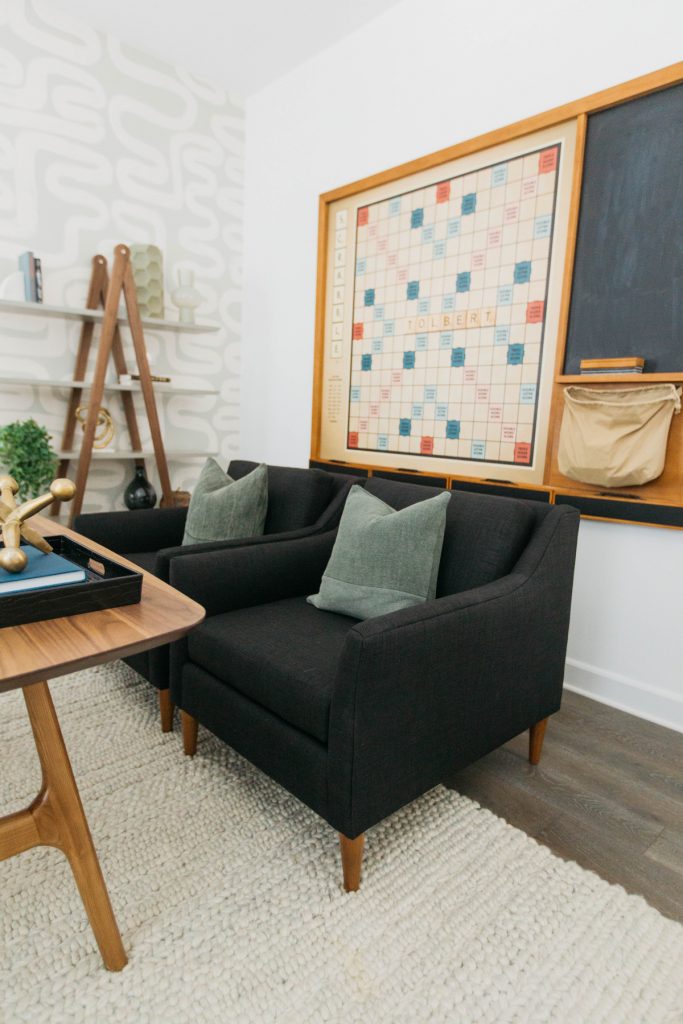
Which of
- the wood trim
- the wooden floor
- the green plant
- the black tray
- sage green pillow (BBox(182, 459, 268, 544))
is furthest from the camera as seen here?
the green plant

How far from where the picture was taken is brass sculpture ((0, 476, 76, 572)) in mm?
968

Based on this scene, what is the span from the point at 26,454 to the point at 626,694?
2633 mm

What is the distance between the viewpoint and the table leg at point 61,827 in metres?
1.05

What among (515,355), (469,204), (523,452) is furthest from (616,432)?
(469,204)

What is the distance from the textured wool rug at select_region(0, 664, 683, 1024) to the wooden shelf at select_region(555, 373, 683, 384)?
139cm

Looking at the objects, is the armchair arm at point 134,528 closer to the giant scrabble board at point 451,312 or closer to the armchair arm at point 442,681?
the giant scrabble board at point 451,312

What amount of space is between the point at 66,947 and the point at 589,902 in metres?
1.04

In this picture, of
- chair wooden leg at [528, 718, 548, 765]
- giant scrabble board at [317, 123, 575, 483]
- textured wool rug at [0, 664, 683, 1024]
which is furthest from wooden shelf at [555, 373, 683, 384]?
textured wool rug at [0, 664, 683, 1024]

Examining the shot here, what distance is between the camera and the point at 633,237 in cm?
194

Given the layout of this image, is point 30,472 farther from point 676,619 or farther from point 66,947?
point 676,619

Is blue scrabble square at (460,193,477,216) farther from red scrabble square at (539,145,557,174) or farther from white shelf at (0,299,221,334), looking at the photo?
white shelf at (0,299,221,334)

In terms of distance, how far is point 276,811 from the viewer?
4.87ft

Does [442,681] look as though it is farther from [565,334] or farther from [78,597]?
[565,334]

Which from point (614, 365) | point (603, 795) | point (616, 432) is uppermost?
point (614, 365)
